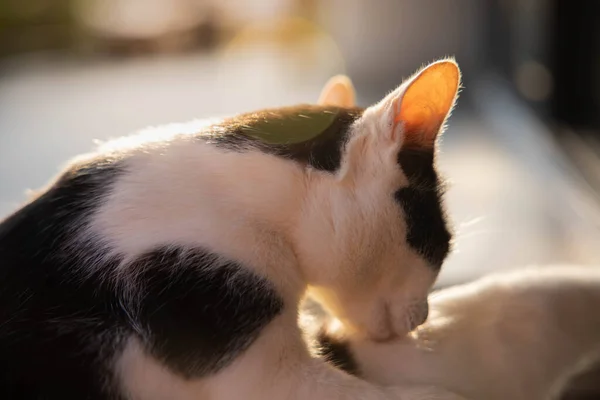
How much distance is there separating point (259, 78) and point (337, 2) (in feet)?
1.77

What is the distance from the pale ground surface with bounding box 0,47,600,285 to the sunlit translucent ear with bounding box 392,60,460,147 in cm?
15

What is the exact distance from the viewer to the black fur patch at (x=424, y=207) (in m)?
0.88

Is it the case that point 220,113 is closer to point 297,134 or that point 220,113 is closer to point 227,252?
point 297,134

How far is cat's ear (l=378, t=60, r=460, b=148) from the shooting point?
83 cm

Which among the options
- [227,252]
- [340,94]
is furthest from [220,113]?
[227,252]

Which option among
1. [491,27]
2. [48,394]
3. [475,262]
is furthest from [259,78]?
[48,394]

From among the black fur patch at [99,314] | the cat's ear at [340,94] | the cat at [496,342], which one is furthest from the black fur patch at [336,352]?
the cat's ear at [340,94]

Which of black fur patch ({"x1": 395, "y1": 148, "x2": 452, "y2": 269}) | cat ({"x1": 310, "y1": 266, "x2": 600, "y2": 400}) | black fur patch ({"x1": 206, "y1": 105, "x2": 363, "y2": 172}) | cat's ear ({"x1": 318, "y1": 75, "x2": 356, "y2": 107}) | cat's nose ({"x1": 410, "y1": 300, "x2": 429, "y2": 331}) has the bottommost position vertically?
cat ({"x1": 310, "y1": 266, "x2": 600, "y2": 400})

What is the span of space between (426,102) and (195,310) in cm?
39

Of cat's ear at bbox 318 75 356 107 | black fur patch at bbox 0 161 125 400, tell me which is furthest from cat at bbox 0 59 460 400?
cat's ear at bbox 318 75 356 107

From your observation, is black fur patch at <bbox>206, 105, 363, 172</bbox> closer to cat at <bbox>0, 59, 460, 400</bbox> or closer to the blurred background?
cat at <bbox>0, 59, 460, 400</bbox>

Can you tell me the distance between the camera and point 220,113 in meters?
2.08

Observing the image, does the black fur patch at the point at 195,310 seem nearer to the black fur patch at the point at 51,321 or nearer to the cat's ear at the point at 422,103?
the black fur patch at the point at 51,321

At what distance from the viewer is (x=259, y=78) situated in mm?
2715
